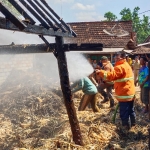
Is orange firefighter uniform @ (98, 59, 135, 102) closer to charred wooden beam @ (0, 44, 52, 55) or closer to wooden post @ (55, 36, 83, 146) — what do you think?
wooden post @ (55, 36, 83, 146)

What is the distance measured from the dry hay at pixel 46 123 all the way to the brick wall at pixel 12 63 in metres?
0.27

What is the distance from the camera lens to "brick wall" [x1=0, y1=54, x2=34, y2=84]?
956 centimetres

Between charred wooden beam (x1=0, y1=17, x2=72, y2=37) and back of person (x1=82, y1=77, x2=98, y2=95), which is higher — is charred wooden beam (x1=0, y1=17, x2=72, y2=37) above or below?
above

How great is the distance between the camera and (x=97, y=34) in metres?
22.2

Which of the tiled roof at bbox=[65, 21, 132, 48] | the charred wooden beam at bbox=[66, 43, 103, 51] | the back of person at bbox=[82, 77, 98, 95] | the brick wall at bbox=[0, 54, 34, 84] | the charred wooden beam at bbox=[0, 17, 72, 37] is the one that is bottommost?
the back of person at bbox=[82, 77, 98, 95]

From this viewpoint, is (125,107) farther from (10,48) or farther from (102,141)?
(10,48)

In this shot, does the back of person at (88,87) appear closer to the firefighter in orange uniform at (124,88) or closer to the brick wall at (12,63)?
the firefighter in orange uniform at (124,88)

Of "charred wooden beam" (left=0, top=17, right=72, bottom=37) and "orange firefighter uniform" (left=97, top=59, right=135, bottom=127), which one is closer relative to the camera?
"charred wooden beam" (left=0, top=17, right=72, bottom=37)

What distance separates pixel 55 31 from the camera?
14.4 feet

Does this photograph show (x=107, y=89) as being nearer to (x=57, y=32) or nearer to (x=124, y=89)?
A: (x=124, y=89)

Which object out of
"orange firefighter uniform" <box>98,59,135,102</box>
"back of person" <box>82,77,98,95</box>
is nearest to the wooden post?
"orange firefighter uniform" <box>98,59,135,102</box>

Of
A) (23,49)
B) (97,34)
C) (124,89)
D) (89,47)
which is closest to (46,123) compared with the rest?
(124,89)

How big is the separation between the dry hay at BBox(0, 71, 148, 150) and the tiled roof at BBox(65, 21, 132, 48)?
455 inches

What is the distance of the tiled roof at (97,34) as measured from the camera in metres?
20.6
